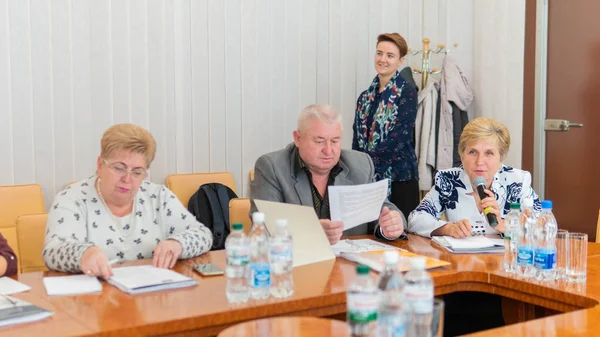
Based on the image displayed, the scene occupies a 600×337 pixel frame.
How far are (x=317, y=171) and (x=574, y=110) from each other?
2787mm

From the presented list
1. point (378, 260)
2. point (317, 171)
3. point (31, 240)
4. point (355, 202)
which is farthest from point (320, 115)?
point (31, 240)

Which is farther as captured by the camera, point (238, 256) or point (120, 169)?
point (120, 169)

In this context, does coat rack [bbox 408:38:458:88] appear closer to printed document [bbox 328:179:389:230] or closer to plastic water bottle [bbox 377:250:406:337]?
printed document [bbox 328:179:389:230]

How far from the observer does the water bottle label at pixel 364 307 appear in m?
1.46

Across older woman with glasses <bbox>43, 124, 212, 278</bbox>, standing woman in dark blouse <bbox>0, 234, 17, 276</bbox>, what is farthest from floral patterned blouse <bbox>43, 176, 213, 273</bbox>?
standing woman in dark blouse <bbox>0, 234, 17, 276</bbox>

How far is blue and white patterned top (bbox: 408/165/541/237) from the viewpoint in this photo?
3199mm

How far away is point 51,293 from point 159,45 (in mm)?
3074

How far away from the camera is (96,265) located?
7.39 feet

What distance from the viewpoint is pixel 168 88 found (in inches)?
195

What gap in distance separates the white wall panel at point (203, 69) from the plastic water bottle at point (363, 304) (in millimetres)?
3506

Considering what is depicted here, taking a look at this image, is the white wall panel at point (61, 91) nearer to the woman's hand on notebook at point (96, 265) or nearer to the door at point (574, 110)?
the woman's hand on notebook at point (96, 265)

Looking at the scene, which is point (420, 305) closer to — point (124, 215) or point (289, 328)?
point (289, 328)

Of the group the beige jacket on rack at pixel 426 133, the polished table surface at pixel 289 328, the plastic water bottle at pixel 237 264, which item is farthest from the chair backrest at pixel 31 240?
the beige jacket on rack at pixel 426 133

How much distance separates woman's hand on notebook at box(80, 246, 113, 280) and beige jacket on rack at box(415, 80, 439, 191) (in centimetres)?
356
